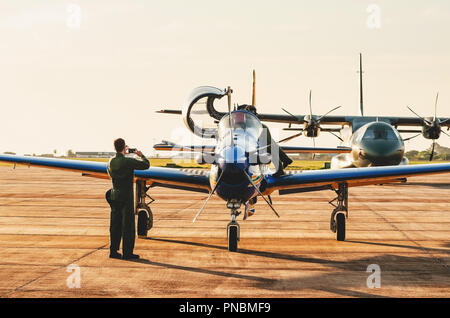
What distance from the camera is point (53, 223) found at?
1232 cm

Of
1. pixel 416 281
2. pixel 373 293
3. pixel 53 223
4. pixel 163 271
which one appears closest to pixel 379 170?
pixel 416 281

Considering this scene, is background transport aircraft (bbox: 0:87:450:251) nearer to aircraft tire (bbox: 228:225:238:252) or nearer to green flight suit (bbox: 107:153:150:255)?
aircraft tire (bbox: 228:225:238:252)

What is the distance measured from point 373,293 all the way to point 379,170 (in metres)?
4.73

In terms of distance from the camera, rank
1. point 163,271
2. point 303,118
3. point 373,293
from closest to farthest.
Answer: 1. point 373,293
2. point 163,271
3. point 303,118

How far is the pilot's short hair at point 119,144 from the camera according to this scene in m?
8.15

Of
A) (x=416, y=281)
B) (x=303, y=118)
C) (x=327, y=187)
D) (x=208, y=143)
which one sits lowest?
(x=416, y=281)

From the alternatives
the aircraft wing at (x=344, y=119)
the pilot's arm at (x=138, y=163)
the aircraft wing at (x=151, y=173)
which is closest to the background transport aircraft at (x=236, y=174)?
the aircraft wing at (x=151, y=173)

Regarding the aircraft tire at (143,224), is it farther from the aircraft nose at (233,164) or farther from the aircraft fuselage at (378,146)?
the aircraft fuselage at (378,146)

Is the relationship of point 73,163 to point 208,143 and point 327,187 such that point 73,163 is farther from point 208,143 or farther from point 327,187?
point 327,187

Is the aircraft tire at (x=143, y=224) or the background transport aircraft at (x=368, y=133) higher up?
the background transport aircraft at (x=368, y=133)

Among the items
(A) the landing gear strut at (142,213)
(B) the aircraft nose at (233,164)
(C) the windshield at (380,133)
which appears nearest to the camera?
(B) the aircraft nose at (233,164)

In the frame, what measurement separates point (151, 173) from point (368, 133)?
17885mm

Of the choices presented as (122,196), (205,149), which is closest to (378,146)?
(205,149)

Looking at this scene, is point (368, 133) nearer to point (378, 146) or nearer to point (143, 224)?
point (378, 146)
